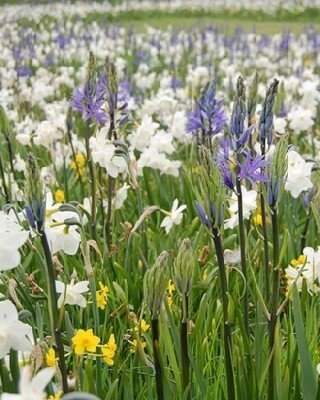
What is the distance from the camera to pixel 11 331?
1.40 meters

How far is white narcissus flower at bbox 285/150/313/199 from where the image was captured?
2531 millimetres

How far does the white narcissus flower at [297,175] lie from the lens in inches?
99.7

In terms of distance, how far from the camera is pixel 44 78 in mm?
6520

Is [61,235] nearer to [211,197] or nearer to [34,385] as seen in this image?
[211,197]

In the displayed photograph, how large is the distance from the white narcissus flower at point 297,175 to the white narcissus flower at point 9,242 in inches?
52.1

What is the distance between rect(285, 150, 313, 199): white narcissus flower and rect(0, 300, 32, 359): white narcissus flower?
1356 mm

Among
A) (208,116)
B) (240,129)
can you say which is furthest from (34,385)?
(208,116)

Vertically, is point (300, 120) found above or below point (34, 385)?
below

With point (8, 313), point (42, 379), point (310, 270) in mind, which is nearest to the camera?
point (42, 379)

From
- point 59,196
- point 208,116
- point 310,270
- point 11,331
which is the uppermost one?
point 208,116

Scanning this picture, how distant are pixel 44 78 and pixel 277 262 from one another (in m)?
5.03

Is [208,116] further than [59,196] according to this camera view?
No

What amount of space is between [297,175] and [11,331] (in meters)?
1.41

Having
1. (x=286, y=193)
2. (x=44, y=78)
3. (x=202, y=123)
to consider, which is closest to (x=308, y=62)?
(x=44, y=78)
